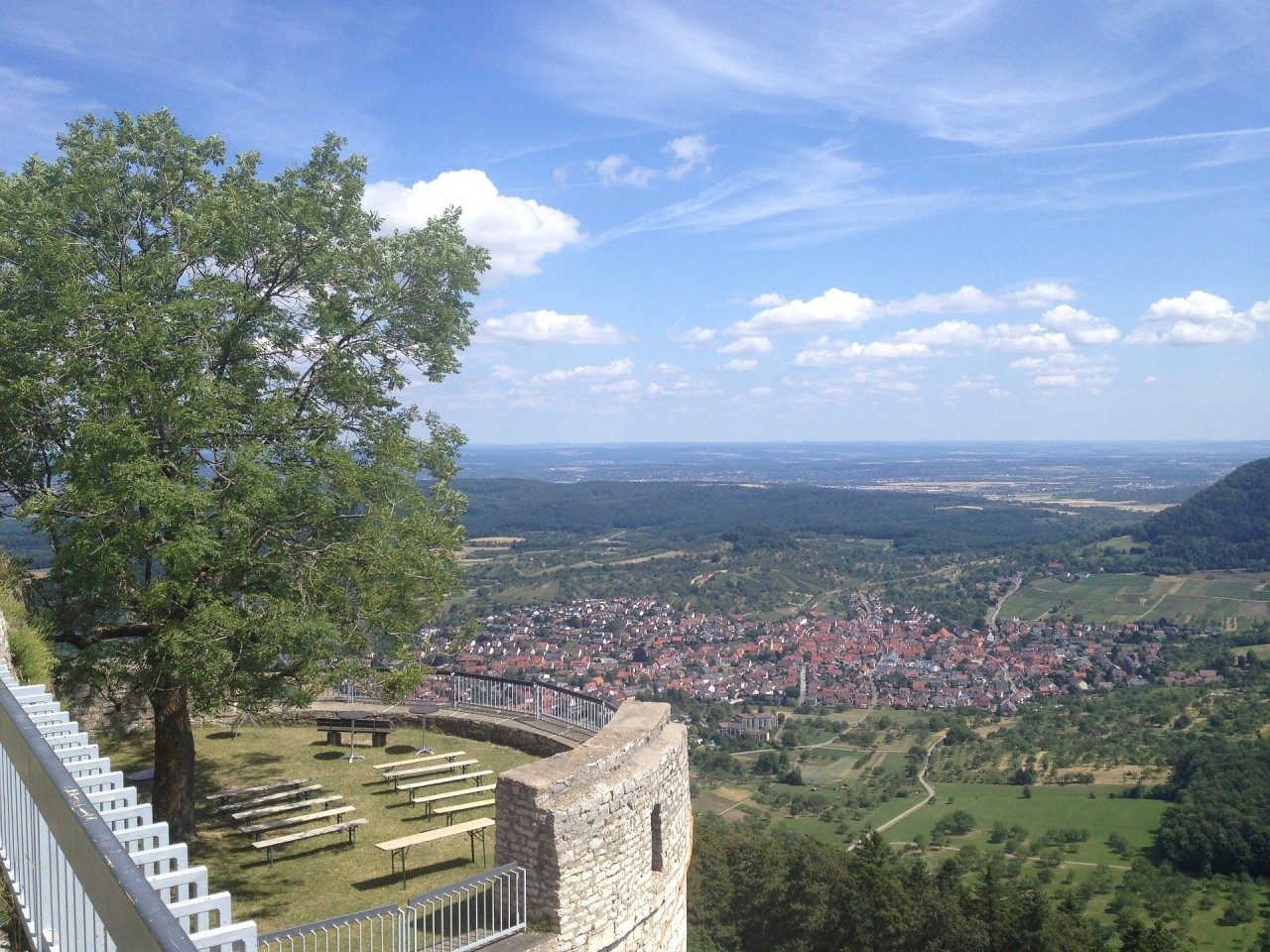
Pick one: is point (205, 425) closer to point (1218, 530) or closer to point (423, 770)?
point (423, 770)

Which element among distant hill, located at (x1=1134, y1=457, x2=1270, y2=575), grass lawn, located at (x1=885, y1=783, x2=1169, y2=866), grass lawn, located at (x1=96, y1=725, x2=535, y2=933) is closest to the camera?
grass lawn, located at (x1=96, y1=725, x2=535, y2=933)

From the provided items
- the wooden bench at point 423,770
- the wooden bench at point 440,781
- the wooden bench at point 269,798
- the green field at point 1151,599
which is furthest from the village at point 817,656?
the wooden bench at point 269,798

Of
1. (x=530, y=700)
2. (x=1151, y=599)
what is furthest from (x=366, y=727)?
(x=1151, y=599)

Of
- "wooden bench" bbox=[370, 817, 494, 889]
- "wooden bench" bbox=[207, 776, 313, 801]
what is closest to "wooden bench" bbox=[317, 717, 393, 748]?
"wooden bench" bbox=[207, 776, 313, 801]

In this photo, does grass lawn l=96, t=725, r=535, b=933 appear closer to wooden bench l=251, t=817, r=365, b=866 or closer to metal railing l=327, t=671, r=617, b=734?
wooden bench l=251, t=817, r=365, b=866

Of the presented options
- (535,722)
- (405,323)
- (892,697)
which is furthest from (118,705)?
(892,697)

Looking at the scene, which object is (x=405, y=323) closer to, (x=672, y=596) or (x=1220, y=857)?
(x=1220, y=857)
